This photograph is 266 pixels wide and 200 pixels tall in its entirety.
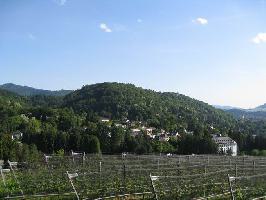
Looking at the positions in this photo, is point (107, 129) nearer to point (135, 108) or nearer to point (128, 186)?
point (135, 108)

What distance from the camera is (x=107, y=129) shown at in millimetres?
100062

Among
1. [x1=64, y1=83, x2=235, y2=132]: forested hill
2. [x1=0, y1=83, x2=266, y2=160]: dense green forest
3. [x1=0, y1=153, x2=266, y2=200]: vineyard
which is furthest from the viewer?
[x1=64, y1=83, x2=235, y2=132]: forested hill

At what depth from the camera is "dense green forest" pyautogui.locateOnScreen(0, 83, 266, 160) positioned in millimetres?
83331

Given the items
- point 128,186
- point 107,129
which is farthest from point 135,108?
point 128,186

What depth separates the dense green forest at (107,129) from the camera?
8333 cm

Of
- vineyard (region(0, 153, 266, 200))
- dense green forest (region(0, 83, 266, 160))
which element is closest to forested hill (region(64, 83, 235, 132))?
dense green forest (region(0, 83, 266, 160))

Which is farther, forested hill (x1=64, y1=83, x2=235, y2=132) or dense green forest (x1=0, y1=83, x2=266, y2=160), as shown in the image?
forested hill (x1=64, y1=83, x2=235, y2=132)

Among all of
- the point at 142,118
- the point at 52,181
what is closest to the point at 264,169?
the point at 52,181

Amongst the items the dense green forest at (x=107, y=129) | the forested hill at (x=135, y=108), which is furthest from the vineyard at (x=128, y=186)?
the forested hill at (x=135, y=108)

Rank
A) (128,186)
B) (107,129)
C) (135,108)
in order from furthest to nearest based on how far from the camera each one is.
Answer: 1. (135,108)
2. (107,129)
3. (128,186)

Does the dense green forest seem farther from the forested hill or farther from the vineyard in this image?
the vineyard

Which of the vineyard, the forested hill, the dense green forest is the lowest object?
the vineyard

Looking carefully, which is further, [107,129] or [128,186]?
[107,129]

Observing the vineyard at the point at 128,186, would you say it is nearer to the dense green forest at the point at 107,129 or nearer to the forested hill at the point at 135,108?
the dense green forest at the point at 107,129
